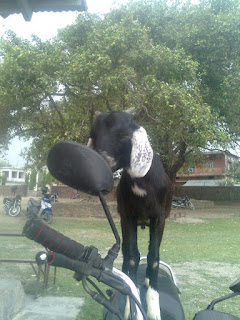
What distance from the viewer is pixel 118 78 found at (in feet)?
26.8

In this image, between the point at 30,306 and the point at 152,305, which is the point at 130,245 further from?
the point at 30,306

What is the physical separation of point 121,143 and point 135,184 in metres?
0.34

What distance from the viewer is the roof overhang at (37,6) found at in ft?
12.2

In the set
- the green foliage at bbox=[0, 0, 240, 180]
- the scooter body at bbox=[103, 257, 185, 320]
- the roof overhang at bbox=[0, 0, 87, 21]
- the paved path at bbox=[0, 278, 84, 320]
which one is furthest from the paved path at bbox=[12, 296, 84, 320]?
the green foliage at bbox=[0, 0, 240, 180]

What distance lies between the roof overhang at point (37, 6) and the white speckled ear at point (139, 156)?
7.62 feet

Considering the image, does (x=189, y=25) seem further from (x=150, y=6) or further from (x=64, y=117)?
(x=64, y=117)

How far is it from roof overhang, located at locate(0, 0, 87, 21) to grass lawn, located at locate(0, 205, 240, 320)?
3309mm

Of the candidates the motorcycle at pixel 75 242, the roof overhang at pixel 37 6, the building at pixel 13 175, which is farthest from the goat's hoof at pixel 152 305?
the building at pixel 13 175

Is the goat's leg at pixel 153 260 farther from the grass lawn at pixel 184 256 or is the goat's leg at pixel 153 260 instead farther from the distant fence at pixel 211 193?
the distant fence at pixel 211 193

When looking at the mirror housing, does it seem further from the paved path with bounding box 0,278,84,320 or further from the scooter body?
the paved path with bounding box 0,278,84,320

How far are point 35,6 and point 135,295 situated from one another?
10.9ft

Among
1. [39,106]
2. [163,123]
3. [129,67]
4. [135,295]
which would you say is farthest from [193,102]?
[135,295]

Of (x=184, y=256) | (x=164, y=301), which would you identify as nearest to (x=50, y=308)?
(x=164, y=301)

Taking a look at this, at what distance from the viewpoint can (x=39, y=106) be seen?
33.2 feet
